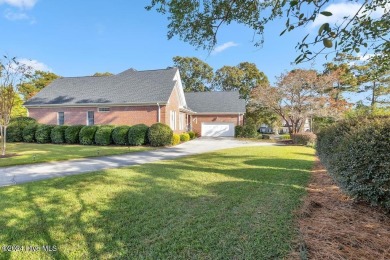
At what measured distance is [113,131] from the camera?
55.3 feet

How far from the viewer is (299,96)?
74.3 feet

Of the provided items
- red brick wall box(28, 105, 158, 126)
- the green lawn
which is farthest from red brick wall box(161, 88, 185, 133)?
the green lawn

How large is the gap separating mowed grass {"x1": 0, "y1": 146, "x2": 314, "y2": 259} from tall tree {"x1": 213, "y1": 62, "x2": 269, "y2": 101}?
122 feet

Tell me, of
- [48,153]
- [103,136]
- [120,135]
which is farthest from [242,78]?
[48,153]

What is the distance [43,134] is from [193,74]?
114ft

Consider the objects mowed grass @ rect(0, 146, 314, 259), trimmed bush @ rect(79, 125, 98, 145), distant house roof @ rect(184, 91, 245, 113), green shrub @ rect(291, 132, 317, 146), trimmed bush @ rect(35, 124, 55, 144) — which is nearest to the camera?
mowed grass @ rect(0, 146, 314, 259)

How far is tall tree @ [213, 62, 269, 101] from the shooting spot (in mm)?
41681

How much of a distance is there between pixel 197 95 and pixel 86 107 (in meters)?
16.3

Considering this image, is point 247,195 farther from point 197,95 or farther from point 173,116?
point 197,95

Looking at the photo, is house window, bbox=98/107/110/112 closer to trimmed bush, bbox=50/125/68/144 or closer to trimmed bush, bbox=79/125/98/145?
trimmed bush, bbox=50/125/68/144

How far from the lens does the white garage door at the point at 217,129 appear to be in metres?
29.9

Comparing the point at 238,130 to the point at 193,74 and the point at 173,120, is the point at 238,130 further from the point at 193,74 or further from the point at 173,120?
the point at 193,74

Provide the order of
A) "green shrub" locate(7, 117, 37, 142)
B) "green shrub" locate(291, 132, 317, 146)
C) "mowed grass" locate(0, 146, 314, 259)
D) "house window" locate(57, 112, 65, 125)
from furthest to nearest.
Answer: "house window" locate(57, 112, 65, 125), "green shrub" locate(291, 132, 317, 146), "green shrub" locate(7, 117, 37, 142), "mowed grass" locate(0, 146, 314, 259)

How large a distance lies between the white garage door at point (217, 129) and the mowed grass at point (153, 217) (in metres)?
23.4
